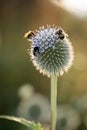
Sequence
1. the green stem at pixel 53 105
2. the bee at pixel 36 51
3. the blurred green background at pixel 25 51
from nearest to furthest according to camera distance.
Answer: the green stem at pixel 53 105
the bee at pixel 36 51
the blurred green background at pixel 25 51

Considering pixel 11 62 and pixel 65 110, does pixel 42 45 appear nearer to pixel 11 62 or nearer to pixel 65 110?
pixel 65 110

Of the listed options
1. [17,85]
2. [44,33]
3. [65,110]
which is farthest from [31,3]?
[44,33]

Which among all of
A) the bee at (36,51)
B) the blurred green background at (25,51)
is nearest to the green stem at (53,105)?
the bee at (36,51)

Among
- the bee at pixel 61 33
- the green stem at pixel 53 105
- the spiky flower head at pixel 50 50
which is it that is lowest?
the green stem at pixel 53 105

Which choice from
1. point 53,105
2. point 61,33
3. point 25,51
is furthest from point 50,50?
point 25,51

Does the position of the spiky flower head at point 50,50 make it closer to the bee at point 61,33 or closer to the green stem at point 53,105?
the bee at point 61,33

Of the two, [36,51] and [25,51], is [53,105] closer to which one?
[36,51]

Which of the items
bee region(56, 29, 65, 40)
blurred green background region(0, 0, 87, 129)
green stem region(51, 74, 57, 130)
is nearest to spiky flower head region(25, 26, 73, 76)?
bee region(56, 29, 65, 40)
